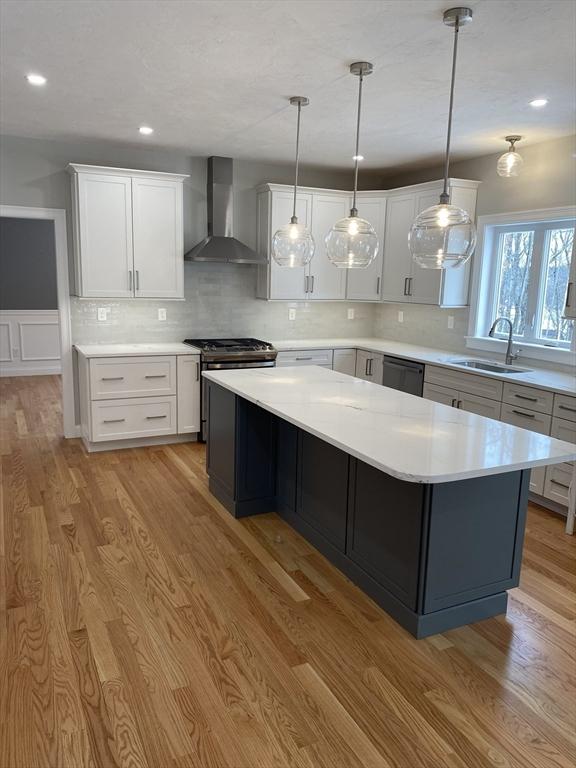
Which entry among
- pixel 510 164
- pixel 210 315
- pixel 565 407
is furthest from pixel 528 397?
pixel 210 315

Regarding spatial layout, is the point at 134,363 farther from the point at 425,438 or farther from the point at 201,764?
the point at 201,764

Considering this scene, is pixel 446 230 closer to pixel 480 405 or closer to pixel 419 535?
pixel 419 535

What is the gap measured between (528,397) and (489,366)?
913 millimetres

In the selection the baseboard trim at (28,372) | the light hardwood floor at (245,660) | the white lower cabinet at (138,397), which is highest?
the white lower cabinet at (138,397)

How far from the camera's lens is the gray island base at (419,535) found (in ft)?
7.95

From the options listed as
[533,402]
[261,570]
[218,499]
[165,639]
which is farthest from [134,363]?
[533,402]

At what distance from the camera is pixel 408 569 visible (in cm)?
249

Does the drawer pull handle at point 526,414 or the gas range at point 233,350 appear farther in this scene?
the gas range at point 233,350

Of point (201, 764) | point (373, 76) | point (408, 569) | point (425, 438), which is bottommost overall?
point (201, 764)

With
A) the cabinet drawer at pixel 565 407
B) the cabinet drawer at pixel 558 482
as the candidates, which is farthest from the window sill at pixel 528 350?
the cabinet drawer at pixel 558 482

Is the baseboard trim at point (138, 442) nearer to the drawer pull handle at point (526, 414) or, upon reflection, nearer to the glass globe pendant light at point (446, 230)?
the drawer pull handle at point (526, 414)

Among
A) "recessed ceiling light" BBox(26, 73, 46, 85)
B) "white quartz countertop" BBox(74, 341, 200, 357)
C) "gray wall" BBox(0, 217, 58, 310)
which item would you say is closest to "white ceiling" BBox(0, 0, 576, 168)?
"recessed ceiling light" BBox(26, 73, 46, 85)

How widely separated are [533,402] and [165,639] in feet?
9.33

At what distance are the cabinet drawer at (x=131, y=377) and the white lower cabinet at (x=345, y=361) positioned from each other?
1661 mm
